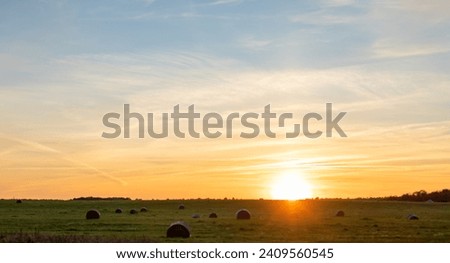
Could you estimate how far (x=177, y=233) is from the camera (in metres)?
31.8

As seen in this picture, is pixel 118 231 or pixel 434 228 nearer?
pixel 118 231

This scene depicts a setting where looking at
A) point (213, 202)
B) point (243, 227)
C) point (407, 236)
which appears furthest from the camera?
point (213, 202)

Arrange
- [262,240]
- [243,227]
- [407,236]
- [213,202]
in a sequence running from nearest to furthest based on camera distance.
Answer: [262,240], [407,236], [243,227], [213,202]
